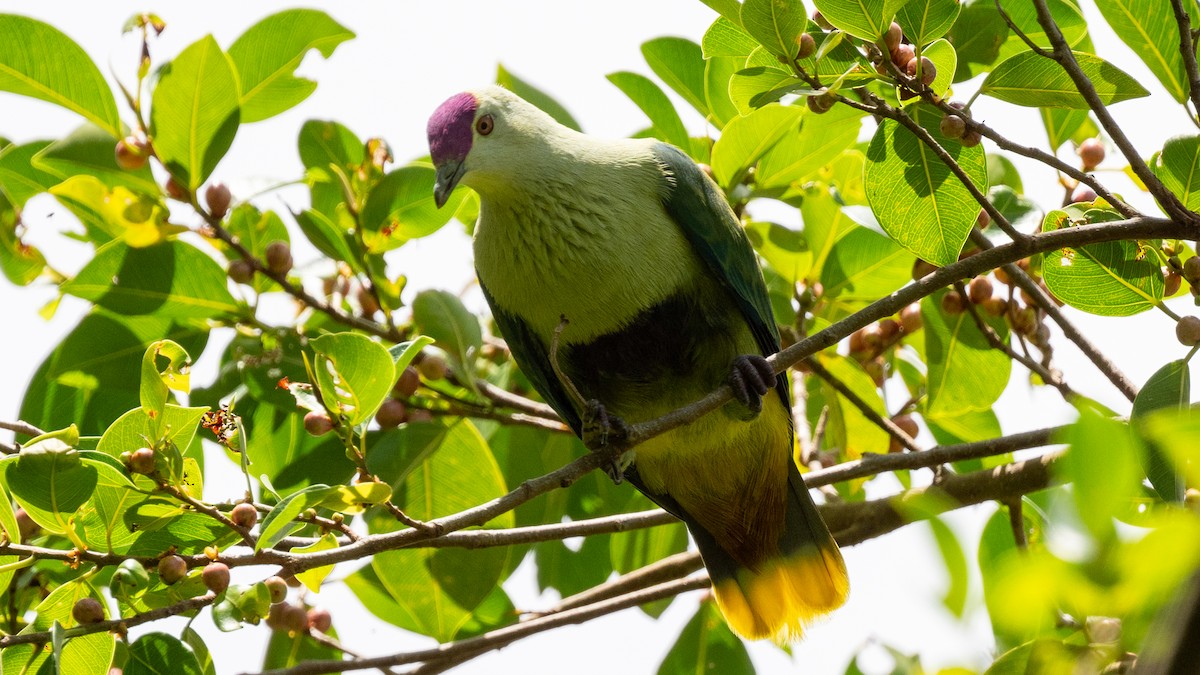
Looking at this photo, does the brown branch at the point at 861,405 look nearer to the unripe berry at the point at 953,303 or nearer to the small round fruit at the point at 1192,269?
the unripe berry at the point at 953,303

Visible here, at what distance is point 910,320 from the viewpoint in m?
3.36

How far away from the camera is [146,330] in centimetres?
306

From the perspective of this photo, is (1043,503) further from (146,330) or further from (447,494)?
(146,330)

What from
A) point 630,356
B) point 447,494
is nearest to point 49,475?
point 447,494

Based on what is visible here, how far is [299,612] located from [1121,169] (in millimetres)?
2466

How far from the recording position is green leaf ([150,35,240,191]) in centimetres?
283

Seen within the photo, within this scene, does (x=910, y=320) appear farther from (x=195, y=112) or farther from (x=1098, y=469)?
(x=1098, y=469)

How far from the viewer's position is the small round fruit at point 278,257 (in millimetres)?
2922

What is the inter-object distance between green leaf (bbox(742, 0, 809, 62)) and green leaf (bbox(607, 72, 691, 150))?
1106 millimetres

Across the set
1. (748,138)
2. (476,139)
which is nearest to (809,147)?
(748,138)

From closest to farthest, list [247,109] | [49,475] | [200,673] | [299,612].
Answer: [49,475] < [200,673] < [299,612] < [247,109]

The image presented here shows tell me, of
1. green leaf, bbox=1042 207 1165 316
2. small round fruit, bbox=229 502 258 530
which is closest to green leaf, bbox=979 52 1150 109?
green leaf, bbox=1042 207 1165 316

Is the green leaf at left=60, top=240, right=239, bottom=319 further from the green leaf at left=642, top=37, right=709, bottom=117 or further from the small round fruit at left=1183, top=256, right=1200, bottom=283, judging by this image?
the small round fruit at left=1183, top=256, right=1200, bottom=283

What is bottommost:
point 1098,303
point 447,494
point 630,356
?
point 447,494
